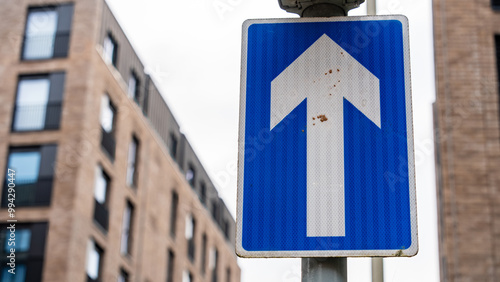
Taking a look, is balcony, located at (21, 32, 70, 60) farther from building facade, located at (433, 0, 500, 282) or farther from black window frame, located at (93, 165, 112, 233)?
building facade, located at (433, 0, 500, 282)

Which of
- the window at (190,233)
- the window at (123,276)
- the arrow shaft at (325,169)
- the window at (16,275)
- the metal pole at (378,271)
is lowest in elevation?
the arrow shaft at (325,169)

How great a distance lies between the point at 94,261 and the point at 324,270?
95.5ft

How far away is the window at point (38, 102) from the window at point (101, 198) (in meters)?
2.49

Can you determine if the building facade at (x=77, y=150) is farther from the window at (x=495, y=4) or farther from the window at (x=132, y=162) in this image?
the window at (x=495, y=4)

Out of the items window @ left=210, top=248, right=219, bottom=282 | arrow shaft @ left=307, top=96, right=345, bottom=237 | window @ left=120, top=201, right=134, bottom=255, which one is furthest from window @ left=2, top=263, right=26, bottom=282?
arrow shaft @ left=307, top=96, right=345, bottom=237

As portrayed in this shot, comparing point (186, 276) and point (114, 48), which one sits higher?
point (114, 48)

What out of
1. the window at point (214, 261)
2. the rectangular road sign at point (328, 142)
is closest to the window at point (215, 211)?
the window at point (214, 261)

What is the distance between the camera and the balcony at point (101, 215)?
31.5 meters

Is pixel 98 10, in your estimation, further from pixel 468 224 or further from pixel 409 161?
pixel 409 161

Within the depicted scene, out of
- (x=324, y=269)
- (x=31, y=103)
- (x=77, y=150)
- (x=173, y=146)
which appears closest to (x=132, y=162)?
(x=77, y=150)

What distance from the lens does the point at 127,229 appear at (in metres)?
34.9

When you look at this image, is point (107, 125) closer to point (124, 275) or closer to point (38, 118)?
point (38, 118)

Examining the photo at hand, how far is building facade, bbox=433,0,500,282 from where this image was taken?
901 inches

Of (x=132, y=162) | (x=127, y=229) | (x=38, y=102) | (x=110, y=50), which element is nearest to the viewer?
(x=38, y=102)
